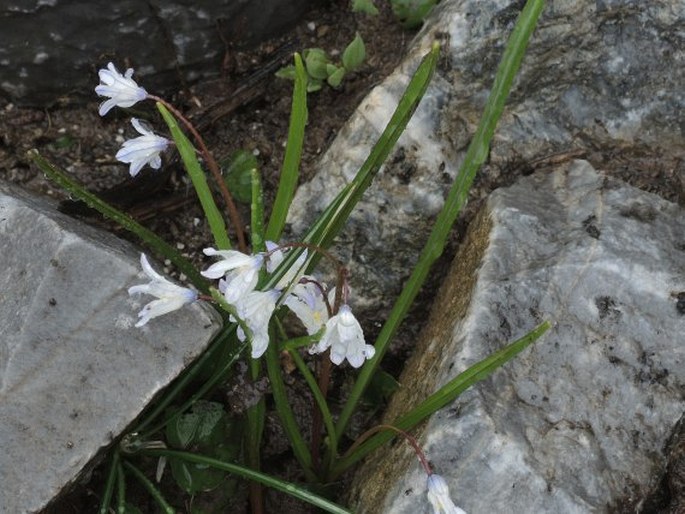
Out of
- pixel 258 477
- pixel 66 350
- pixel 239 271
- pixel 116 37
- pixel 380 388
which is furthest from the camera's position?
pixel 116 37

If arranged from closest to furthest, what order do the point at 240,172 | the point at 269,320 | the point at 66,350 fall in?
the point at 269,320 → the point at 66,350 → the point at 240,172

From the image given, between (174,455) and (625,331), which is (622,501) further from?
(174,455)

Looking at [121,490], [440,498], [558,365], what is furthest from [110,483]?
[558,365]

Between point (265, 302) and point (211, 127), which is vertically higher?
point (265, 302)

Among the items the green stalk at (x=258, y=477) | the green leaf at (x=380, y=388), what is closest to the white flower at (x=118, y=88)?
the green stalk at (x=258, y=477)

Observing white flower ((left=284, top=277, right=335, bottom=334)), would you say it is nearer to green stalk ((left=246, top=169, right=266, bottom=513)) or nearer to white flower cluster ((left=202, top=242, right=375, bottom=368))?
white flower cluster ((left=202, top=242, right=375, bottom=368))

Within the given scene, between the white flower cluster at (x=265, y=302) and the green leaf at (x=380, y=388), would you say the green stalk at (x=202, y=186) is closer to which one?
the white flower cluster at (x=265, y=302)

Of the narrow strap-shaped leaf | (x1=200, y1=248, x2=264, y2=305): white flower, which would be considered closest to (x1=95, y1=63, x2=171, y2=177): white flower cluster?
the narrow strap-shaped leaf

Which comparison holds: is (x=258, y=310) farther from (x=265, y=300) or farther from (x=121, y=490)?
(x=121, y=490)
